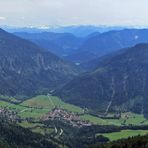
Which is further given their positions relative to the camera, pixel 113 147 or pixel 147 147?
pixel 113 147
